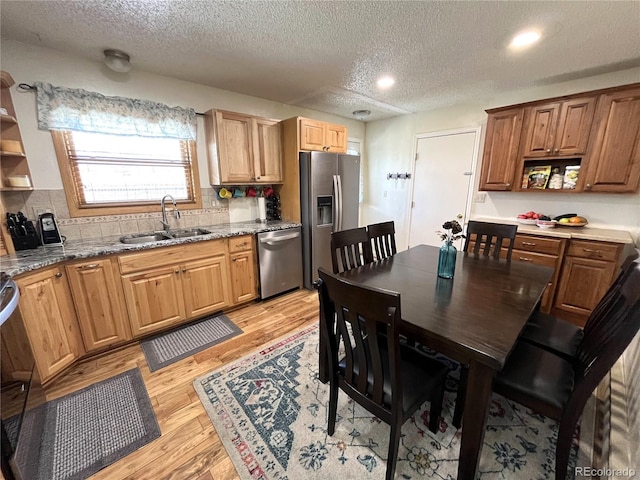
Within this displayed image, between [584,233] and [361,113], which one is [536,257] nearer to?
[584,233]

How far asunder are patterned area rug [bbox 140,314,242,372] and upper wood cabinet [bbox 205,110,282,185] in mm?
1496

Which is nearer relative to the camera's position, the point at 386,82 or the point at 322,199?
the point at 386,82

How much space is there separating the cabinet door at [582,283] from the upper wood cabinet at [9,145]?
4691mm

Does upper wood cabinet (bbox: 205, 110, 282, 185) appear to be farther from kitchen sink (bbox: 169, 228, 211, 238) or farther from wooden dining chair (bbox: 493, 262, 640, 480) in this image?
wooden dining chair (bbox: 493, 262, 640, 480)

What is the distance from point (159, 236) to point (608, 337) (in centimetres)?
326

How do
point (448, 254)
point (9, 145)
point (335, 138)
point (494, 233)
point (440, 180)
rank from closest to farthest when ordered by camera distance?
point (448, 254) → point (9, 145) → point (494, 233) → point (335, 138) → point (440, 180)

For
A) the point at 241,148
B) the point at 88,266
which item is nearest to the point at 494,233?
the point at 241,148

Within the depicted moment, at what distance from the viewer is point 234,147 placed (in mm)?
2818

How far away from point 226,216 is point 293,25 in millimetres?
2073

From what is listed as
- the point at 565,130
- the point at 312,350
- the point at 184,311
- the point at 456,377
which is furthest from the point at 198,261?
the point at 565,130

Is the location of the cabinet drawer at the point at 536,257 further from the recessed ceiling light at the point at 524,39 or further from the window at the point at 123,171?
the window at the point at 123,171

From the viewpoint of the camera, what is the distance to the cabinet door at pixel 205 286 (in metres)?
2.44

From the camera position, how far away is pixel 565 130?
8.43 feet

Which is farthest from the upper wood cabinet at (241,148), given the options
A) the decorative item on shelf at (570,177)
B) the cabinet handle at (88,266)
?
the decorative item on shelf at (570,177)
